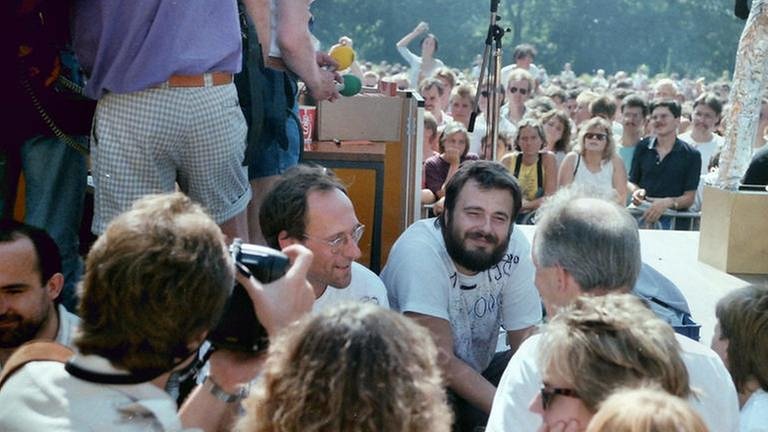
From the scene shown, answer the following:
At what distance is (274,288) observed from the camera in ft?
7.48

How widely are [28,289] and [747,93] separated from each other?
5.34 metres

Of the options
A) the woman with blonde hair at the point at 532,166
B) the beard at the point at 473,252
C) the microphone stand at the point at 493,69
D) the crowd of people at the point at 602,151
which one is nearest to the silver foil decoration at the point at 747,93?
the crowd of people at the point at 602,151

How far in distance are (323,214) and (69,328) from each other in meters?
0.90

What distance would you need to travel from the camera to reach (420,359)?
72.6 inches

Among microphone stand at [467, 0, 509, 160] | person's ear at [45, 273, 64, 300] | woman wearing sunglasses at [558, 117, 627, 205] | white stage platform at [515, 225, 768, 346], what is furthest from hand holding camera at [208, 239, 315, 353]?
woman wearing sunglasses at [558, 117, 627, 205]

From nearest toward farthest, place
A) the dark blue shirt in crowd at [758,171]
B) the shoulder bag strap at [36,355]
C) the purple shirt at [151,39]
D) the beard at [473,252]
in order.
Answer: the shoulder bag strap at [36,355] < the purple shirt at [151,39] < the beard at [473,252] < the dark blue shirt in crowd at [758,171]

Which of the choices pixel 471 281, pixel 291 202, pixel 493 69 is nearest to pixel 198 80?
pixel 291 202

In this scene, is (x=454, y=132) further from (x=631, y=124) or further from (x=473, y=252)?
(x=473, y=252)

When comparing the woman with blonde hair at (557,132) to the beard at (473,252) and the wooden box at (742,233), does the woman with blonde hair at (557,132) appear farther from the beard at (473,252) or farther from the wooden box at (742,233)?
the beard at (473,252)

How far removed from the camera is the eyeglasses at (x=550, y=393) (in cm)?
219

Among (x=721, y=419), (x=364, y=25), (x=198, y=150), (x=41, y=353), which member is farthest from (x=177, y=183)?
(x=364, y=25)

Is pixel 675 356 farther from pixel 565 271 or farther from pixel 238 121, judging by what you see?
pixel 238 121

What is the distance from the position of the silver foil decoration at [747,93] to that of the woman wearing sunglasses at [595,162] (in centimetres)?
137

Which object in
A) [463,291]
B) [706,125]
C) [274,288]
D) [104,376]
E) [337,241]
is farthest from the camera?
[706,125]
